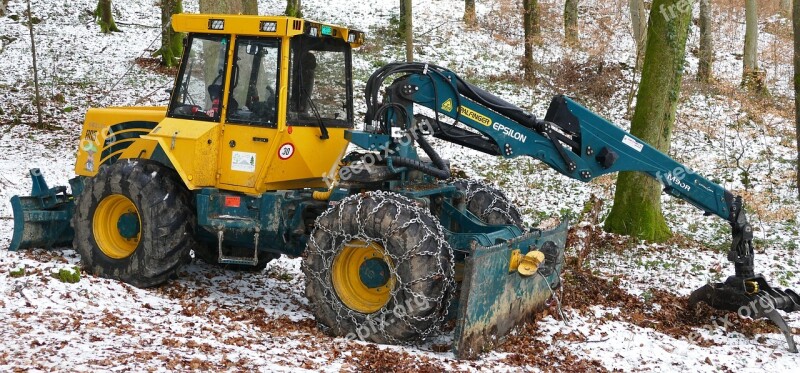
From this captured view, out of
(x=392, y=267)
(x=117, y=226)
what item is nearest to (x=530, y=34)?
(x=117, y=226)

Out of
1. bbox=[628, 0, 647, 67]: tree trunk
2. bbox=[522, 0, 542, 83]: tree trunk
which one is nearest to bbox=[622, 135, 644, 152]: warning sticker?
bbox=[628, 0, 647, 67]: tree trunk

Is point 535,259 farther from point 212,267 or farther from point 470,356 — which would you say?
Result: point 212,267

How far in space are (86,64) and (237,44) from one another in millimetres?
14371

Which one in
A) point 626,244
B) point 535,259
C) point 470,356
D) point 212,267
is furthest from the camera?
point 626,244

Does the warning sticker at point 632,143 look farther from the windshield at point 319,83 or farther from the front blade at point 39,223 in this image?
the front blade at point 39,223

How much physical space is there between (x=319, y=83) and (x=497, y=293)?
8.97 feet

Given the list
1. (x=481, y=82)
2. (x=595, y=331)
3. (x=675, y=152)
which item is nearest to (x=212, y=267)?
(x=595, y=331)

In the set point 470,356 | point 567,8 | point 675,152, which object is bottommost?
point 470,356

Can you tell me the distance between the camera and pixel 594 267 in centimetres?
912

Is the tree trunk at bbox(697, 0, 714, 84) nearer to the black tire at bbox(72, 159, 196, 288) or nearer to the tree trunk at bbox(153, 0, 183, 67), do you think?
the tree trunk at bbox(153, 0, 183, 67)

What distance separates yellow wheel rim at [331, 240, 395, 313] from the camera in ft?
21.3

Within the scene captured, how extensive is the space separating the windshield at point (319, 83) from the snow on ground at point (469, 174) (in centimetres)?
191

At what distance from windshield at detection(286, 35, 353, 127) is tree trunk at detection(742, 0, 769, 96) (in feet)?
44.6

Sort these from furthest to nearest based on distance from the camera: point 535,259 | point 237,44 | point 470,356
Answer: point 237,44 → point 535,259 → point 470,356
